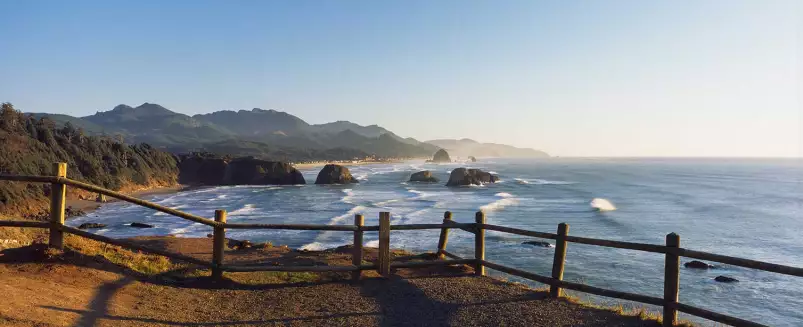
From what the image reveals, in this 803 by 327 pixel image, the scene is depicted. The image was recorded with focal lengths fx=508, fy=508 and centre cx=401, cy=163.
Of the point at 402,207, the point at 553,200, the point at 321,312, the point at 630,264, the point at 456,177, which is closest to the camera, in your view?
the point at 321,312

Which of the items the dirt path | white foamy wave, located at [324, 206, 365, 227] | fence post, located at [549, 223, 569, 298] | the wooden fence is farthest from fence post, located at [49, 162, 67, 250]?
white foamy wave, located at [324, 206, 365, 227]

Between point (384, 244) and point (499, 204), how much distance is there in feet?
123

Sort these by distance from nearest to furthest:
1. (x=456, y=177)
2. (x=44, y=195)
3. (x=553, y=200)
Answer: (x=44, y=195), (x=553, y=200), (x=456, y=177)

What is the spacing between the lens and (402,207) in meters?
43.0

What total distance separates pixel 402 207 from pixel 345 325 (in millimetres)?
35411

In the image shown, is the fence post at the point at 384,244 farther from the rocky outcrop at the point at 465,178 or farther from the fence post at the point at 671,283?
the rocky outcrop at the point at 465,178

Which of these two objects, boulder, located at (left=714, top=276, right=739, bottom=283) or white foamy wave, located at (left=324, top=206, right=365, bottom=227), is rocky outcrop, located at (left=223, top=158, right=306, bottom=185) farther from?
boulder, located at (left=714, top=276, right=739, bottom=283)

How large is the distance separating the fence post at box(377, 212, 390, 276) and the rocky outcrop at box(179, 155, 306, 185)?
67119 millimetres

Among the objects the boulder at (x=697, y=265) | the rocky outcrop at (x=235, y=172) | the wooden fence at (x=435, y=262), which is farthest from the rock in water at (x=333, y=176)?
the wooden fence at (x=435, y=262)

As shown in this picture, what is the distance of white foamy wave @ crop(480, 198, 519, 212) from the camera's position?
139ft

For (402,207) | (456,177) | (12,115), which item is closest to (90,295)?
(402,207)

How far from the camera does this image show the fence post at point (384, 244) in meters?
10.3

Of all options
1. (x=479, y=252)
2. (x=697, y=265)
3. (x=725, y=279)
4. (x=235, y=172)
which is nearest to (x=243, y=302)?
(x=479, y=252)

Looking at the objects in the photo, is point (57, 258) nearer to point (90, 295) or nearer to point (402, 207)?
point (90, 295)
